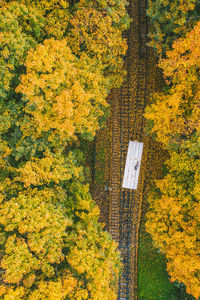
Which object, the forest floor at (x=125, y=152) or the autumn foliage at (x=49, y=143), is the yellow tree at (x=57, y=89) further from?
the forest floor at (x=125, y=152)

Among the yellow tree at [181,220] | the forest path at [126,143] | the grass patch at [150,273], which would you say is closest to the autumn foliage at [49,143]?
the yellow tree at [181,220]

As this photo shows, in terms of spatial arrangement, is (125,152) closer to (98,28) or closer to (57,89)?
(57,89)

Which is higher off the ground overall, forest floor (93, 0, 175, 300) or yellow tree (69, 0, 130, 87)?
yellow tree (69, 0, 130, 87)

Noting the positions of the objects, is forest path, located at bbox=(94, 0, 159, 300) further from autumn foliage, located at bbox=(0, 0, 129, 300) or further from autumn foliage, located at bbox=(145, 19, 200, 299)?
autumn foliage, located at bbox=(0, 0, 129, 300)

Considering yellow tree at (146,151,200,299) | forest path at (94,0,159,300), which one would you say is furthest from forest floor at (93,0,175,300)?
yellow tree at (146,151,200,299)

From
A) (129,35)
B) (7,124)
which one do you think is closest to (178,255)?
(7,124)

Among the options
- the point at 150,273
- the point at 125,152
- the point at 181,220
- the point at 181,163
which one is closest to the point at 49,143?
the point at 125,152

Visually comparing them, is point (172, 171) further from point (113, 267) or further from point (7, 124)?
point (7, 124)
